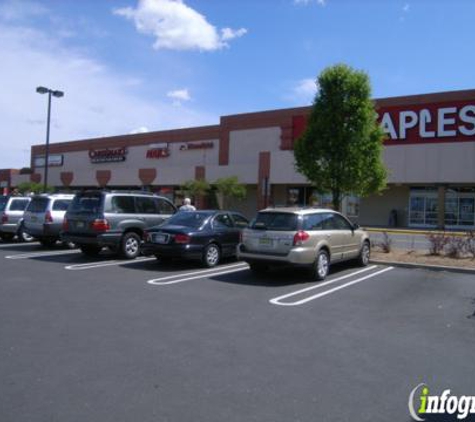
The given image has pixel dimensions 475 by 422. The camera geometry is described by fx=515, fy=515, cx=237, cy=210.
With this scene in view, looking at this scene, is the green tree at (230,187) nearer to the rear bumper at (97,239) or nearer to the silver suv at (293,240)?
the rear bumper at (97,239)

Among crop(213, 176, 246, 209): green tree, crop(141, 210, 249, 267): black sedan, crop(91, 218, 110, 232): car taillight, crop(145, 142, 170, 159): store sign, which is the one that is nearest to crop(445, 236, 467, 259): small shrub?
crop(141, 210, 249, 267): black sedan

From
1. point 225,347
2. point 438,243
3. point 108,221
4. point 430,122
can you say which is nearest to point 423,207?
point 430,122

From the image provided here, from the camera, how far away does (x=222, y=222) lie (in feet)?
43.1

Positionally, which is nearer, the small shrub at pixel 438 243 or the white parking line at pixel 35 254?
the white parking line at pixel 35 254

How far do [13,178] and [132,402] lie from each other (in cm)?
6704

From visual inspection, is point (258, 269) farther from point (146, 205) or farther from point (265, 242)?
point (146, 205)

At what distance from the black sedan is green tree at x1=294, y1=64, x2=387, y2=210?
4.40 meters

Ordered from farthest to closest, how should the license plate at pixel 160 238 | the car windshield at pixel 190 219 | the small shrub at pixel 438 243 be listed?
the small shrub at pixel 438 243 < the car windshield at pixel 190 219 < the license plate at pixel 160 238

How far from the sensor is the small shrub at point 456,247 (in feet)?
46.1

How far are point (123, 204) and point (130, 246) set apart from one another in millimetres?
1153

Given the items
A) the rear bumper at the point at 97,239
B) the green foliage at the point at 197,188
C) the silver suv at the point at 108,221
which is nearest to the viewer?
the rear bumper at the point at 97,239

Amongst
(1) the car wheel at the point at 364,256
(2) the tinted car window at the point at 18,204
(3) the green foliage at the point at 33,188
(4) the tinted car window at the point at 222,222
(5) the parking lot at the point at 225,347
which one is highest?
(3) the green foliage at the point at 33,188

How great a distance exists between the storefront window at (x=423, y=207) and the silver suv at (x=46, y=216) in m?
24.4

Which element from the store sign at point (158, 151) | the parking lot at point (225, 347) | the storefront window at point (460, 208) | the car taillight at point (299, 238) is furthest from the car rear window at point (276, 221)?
the store sign at point (158, 151)
